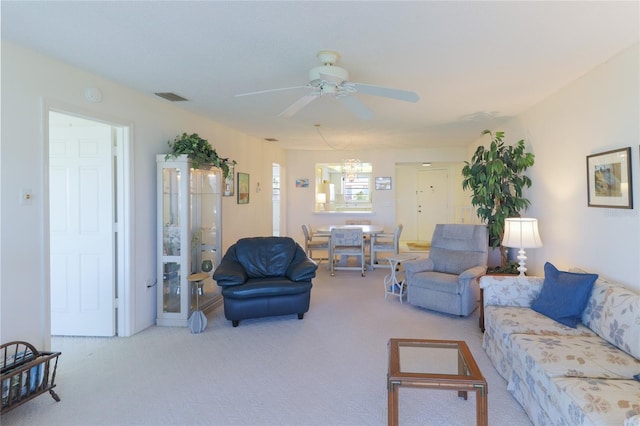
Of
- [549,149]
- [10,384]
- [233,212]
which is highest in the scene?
[549,149]

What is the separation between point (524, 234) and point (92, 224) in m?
4.22

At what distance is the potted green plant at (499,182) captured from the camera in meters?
4.28

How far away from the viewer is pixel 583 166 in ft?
10.9

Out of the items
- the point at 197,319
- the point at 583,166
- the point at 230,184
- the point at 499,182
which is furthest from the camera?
the point at 230,184

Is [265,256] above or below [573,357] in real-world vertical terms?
above

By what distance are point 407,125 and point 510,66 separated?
2.50 m

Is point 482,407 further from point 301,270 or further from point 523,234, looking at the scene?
point 301,270

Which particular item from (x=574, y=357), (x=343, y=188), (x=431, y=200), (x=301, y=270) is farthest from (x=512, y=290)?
(x=431, y=200)

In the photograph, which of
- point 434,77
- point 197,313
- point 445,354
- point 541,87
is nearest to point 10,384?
point 197,313

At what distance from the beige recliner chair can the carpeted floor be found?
0.21 meters

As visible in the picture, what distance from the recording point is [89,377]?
2.80 metres

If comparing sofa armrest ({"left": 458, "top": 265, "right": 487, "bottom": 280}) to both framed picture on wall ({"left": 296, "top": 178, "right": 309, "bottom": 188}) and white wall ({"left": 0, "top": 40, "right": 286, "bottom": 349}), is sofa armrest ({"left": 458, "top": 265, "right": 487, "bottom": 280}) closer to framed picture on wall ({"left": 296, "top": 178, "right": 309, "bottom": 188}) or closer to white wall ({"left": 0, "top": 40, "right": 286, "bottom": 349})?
white wall ({"left": 0, "top": 40, "right": 286, "bottom": 349})

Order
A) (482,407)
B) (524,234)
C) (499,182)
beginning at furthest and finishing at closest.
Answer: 1. (499,182)
2. (524,234)
3. (482,407)

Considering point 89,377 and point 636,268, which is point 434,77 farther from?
point 89,377
